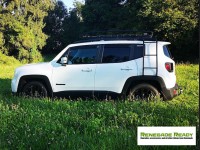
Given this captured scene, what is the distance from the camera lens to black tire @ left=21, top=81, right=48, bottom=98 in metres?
9.83


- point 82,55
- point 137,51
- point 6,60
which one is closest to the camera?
point 137,51

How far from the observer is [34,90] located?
9969 millimetres

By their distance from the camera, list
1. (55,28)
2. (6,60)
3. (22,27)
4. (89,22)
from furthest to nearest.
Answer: (55,28)
(22,27)
(89,22)
(6,60)

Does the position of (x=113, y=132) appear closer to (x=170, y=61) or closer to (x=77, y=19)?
(x=170, y=61)

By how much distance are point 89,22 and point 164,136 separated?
43.6 m

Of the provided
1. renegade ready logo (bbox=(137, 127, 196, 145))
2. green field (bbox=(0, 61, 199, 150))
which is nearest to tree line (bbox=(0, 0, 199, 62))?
green field (bbox=(0, 61, 199, 150))

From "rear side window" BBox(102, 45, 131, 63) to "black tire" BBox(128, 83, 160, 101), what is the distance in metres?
0.88

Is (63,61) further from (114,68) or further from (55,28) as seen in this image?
(55,28)

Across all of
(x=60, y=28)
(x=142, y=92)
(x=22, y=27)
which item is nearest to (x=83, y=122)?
(x=142, y=92)

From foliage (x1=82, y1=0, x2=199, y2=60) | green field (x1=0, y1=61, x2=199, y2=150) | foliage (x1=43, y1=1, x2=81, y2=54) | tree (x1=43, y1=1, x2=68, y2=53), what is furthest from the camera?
foliage (x1=43, y1=1, x2=81, y2=54)

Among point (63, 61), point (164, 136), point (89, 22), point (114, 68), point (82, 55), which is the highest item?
point (89, 22)

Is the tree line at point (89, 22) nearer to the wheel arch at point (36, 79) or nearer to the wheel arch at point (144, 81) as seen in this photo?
the wheel arch at point (144, 81)

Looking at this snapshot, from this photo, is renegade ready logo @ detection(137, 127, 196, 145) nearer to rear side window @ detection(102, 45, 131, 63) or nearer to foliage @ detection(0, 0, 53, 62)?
rear side window @ detection(102, 45, 131, 63)

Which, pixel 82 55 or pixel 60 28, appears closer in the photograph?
pixel 82 55
